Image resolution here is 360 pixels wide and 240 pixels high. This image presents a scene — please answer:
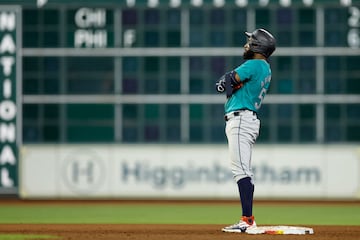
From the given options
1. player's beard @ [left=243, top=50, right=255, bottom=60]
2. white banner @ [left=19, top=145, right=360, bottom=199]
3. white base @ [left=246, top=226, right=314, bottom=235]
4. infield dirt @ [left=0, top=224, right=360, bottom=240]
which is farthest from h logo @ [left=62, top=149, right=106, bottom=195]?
white base @ [left=246, top=226, right=314, bottom=235]

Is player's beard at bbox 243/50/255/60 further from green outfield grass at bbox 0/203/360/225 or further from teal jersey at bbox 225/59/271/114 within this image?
green outfield grass at bbox 0/203/360/225

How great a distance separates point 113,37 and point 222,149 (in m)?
2.65

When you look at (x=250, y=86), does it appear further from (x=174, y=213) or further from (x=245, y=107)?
(x=174, y=213)

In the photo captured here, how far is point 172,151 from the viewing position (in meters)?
18.5

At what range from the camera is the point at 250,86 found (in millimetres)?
8938

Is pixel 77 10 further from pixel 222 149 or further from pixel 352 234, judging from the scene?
pixel 352 234

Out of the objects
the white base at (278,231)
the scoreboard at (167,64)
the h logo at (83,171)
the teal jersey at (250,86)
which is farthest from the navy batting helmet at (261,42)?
the h logo at (83,171)

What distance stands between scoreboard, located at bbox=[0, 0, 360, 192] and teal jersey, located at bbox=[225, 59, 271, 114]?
901cm

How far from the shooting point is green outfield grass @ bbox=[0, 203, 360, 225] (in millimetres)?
12586

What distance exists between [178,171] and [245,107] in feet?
31.8

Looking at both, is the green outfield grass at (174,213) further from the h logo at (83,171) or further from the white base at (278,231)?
the white base at (278,231)

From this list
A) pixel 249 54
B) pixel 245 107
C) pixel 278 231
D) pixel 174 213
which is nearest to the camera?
pixel 278 231

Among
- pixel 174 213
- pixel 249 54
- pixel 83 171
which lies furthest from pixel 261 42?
pixel 83 171

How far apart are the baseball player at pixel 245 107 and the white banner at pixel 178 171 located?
9417 millimetres
